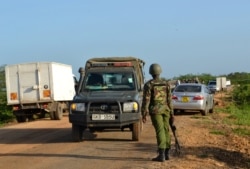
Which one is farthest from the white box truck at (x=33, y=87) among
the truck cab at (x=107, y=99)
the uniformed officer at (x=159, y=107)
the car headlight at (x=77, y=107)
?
the uniformed officer at (x=159, y=107)

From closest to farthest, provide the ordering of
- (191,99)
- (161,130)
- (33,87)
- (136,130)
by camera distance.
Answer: (161,130) < (136,130) < (191,99) < (33,87)

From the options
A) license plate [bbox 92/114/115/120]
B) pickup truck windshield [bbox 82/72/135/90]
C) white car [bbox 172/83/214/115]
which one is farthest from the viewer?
white car [bbox 172/83/214/115]

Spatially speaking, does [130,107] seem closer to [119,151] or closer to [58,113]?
[119,151]

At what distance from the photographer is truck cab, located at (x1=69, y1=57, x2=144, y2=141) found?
1278 cm

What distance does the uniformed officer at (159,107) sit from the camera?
9898 mm

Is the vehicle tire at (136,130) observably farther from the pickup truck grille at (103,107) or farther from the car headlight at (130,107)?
the pickup truck grille at (103,107)

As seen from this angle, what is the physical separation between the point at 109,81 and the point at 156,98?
4.29 metres

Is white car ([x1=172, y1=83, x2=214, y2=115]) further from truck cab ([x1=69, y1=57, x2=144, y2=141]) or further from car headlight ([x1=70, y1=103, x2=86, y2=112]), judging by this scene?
car headlight ([x1=70, y1=103, x2=86, y2=112])

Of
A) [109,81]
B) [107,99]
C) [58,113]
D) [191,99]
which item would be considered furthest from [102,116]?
[58,113]

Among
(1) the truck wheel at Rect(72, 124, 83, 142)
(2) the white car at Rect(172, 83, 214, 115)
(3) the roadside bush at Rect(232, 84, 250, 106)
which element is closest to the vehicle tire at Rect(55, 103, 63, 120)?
(2) the white car at Rect(172, 83, 214, 115)

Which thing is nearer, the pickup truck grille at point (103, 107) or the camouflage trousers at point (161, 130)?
the camouflage trousers at point (161, 130)

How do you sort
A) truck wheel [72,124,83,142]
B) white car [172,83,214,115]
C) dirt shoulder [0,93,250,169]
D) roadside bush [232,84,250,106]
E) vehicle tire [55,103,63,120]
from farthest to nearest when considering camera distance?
roadside bush [232,84,250,106], vehicle tire [55,103,63,120], white car [172,83,214,115], truck wheel [72,124,83,142], dirt shoulder [0,93,250,169]

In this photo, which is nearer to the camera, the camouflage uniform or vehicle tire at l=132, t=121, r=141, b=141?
the camouflage uniform

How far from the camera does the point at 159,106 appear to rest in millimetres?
9953
